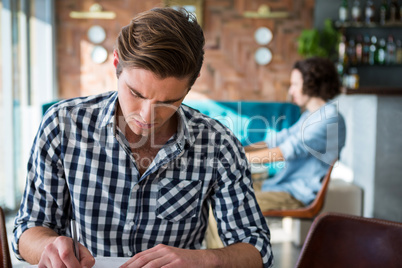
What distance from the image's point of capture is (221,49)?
19.8ft

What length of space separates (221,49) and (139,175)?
495 centimetres

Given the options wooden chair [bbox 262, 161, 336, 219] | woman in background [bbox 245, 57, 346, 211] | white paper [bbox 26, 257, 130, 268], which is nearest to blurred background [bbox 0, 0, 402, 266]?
woman in background [bbox 245, 57, 346, 211]

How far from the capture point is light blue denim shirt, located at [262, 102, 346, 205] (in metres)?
2.94

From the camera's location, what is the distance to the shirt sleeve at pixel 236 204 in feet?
4.19

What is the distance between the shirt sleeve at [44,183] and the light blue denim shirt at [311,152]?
197 centimetres

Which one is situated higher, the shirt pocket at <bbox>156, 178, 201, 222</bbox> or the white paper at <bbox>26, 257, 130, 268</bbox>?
the shirt pocket at <bbox>156, 178, 201, 222</bbox>

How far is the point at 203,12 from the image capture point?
5.91 m

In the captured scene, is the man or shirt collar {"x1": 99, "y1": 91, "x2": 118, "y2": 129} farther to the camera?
shirt collar {"x1": 99, "y1": 91, "x2": 118, "y2": 129}

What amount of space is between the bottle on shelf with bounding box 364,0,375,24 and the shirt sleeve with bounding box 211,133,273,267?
509 centimetres

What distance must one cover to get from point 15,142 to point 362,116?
10.6ft

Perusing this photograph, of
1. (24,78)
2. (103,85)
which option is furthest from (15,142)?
(103,85)

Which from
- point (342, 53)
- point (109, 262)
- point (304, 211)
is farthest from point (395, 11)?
point (109, 262)

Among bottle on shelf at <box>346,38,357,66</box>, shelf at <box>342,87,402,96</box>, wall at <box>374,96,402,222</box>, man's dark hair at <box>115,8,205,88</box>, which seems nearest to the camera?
man's dark hair at <box>115,8,205,88</box>

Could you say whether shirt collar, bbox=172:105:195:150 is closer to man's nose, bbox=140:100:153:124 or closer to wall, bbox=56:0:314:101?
man's nose, bbox=140:100:153:124
